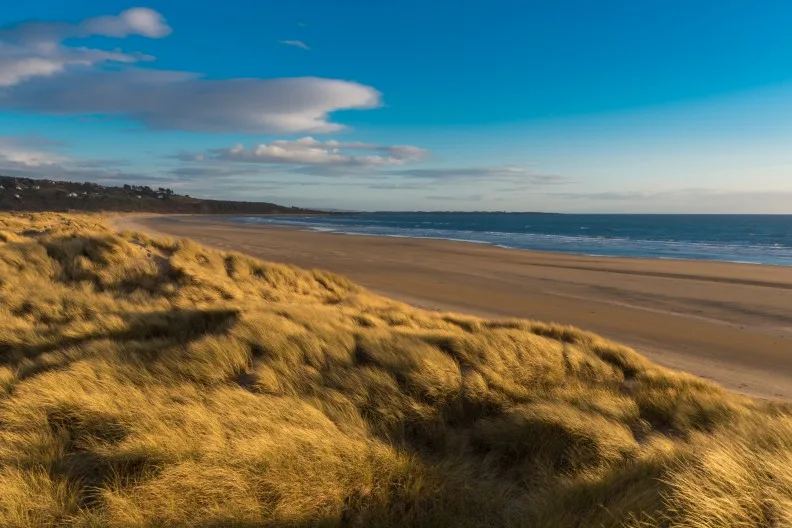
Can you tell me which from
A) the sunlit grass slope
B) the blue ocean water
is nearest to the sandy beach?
the sunlit grass slope

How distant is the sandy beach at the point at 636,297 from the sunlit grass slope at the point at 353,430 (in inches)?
146

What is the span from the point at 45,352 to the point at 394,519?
5.95 m

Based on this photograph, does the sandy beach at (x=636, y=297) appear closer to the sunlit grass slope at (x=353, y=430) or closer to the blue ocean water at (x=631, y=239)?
the sunlit grass slope at (x=353, y=430)

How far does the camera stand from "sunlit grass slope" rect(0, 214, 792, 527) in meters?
3.25

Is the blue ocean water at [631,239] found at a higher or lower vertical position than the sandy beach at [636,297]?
higher

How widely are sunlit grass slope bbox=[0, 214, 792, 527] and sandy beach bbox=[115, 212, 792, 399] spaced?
370cm

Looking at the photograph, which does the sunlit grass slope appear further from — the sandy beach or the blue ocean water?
the blue ocean water

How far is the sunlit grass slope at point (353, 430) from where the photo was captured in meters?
3.25

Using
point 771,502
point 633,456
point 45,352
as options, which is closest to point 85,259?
point 45,352

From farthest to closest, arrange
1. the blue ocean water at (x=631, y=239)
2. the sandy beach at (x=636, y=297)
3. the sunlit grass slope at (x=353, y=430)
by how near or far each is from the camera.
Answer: the blue ocean water at (x=631, y=239)
the sandy beach at (x=636, y=297)
the sunlit grass slope at (x=353, y=430)

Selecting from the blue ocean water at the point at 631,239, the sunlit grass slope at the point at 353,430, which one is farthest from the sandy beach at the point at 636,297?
the blue ocean water at the point at 631,239

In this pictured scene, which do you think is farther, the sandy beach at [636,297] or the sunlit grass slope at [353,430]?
the sandy beach at [636,297]

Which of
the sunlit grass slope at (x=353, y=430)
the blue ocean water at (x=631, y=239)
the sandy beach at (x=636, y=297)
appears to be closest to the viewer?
the sunlit grass slope at (x=353, y=430)

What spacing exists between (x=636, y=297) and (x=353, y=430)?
15940 mm
